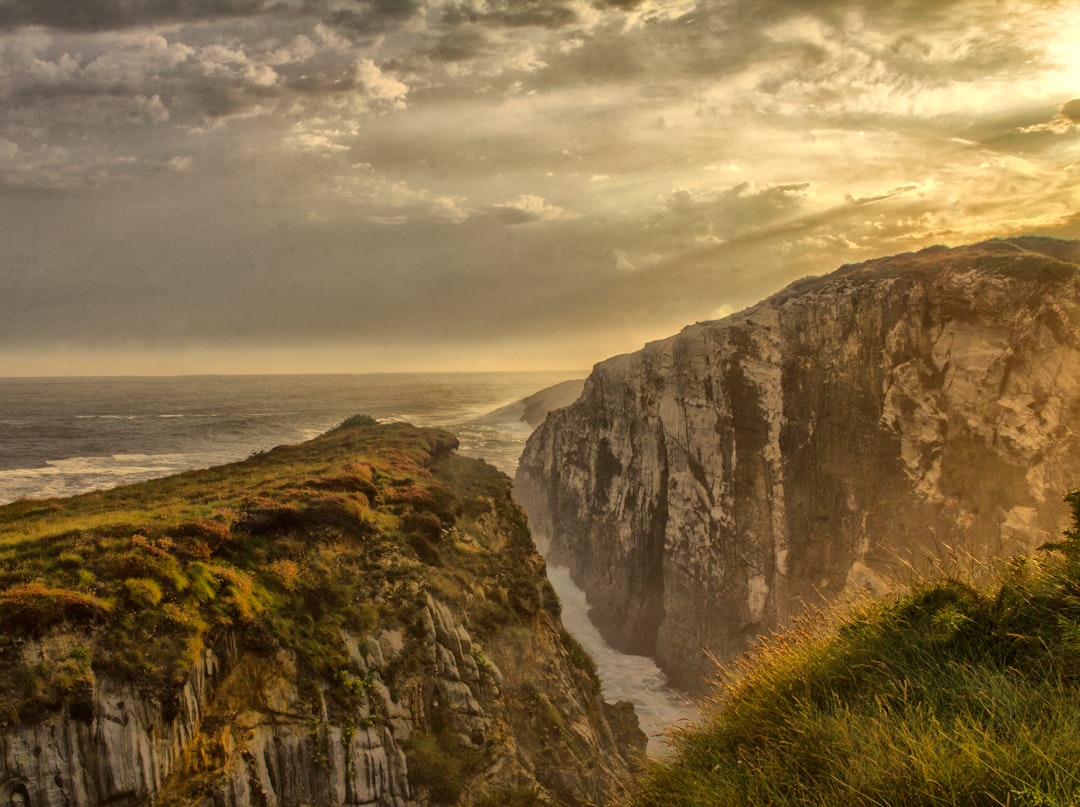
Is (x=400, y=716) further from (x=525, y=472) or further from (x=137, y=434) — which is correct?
(x=137, y=434)

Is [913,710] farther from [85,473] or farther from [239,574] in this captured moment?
[85,473]

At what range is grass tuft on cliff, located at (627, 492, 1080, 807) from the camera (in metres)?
5.25

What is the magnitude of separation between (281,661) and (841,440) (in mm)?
40949

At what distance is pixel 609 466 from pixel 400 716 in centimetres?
4332

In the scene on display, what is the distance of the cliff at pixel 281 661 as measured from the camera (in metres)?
13.1

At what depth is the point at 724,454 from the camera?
47.5 meters

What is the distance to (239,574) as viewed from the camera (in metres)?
19.0

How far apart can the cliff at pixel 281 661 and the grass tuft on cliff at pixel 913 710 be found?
381 centimetres

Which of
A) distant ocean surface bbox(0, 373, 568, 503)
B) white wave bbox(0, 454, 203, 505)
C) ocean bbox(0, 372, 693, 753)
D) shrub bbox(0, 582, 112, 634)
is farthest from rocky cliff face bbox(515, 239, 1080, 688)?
white wave bbox(0, 454, 203, 505)

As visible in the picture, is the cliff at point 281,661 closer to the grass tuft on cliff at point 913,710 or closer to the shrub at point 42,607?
the shrub at point 42,607

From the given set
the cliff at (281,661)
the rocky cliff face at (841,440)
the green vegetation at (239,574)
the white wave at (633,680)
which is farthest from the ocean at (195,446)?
the green vegetation at (239,574)

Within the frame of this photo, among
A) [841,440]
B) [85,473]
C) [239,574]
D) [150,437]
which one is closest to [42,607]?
[239,574]

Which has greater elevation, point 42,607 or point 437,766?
point 42,607

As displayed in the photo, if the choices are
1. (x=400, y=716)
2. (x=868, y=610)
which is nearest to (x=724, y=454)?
(x=400, y=716)
